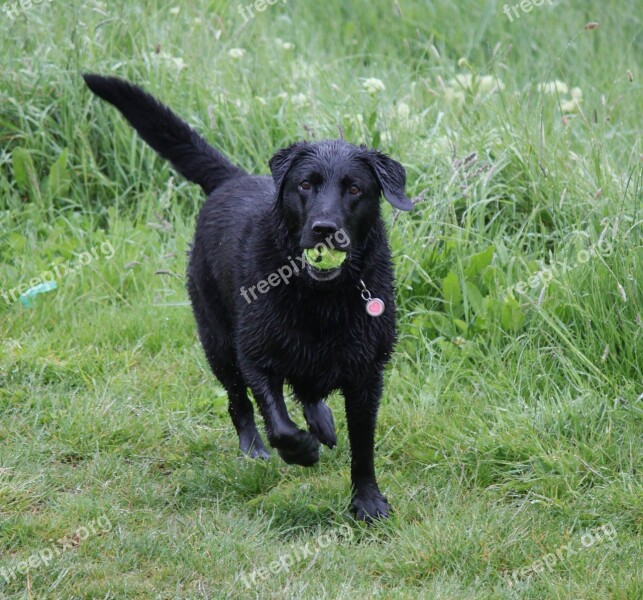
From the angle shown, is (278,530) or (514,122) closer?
(278,530)

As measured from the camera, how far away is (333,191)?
336cm

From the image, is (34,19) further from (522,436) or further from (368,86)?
(522,436)

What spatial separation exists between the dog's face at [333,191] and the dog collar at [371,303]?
0.42 feet

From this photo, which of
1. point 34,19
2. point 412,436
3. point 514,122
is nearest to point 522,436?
point 412,436

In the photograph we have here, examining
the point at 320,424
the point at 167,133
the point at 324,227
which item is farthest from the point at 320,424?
the point at 167,133

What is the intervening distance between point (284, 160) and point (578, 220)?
1.80m

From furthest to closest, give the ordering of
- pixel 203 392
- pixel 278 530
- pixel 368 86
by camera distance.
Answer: pixel 368 86 → pixel 203 392 → pixel 278 530

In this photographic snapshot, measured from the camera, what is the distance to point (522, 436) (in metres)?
3.81

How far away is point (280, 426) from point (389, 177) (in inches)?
37.5

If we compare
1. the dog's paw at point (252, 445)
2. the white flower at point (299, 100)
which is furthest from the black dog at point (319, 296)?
the white flower at point (299, 100)

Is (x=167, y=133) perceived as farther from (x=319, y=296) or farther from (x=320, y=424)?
(x=320, y=424)

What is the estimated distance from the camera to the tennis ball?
10.8 ft

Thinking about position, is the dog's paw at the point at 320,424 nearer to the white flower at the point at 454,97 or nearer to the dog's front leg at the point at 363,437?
the dog's front leg at the point at 363,437

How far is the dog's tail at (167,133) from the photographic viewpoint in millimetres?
4258
